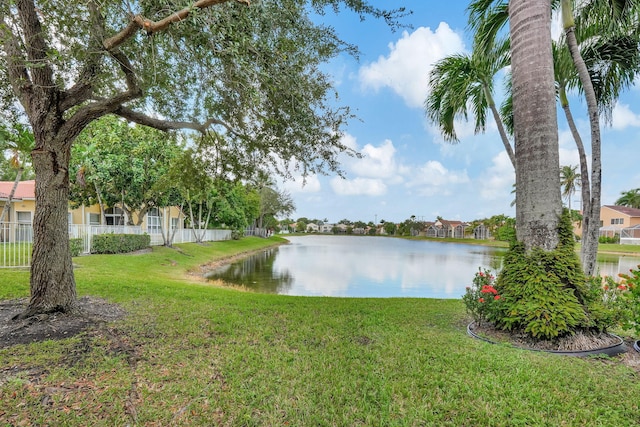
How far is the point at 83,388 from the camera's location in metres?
2.81

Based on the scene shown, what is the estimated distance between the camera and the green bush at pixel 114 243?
13.9 meters

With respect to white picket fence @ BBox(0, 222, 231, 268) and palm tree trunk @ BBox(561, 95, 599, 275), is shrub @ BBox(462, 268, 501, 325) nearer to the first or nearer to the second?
palm tree trunk @ BBox(561, 95, 599, 275)

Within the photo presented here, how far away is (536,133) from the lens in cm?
418

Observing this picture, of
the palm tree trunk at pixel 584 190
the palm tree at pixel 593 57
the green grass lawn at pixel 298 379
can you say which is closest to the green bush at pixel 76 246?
the green grass lawn at pixel 298 379

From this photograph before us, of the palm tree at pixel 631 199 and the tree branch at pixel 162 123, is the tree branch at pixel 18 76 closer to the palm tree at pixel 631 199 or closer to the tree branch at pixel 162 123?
the tree branch at pixel 162 123

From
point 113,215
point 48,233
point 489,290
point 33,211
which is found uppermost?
point 33,211

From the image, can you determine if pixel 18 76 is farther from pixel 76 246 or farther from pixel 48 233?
pixel 76 246

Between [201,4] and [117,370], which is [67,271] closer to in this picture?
[117,370]

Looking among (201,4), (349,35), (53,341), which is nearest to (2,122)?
(53,341)

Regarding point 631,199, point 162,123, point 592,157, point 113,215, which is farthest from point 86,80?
point 631,199


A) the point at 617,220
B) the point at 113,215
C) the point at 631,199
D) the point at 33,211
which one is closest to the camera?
the point at 33,211

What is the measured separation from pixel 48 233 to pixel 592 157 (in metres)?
8.33

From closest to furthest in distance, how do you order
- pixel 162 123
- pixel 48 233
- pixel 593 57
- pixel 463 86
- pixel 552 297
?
1. pixel 552 297
2. pixel 48 233
3. pixel 162 123
4. pixel 593 57
5. pixel 463 86

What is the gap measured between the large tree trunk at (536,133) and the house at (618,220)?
46486mm
